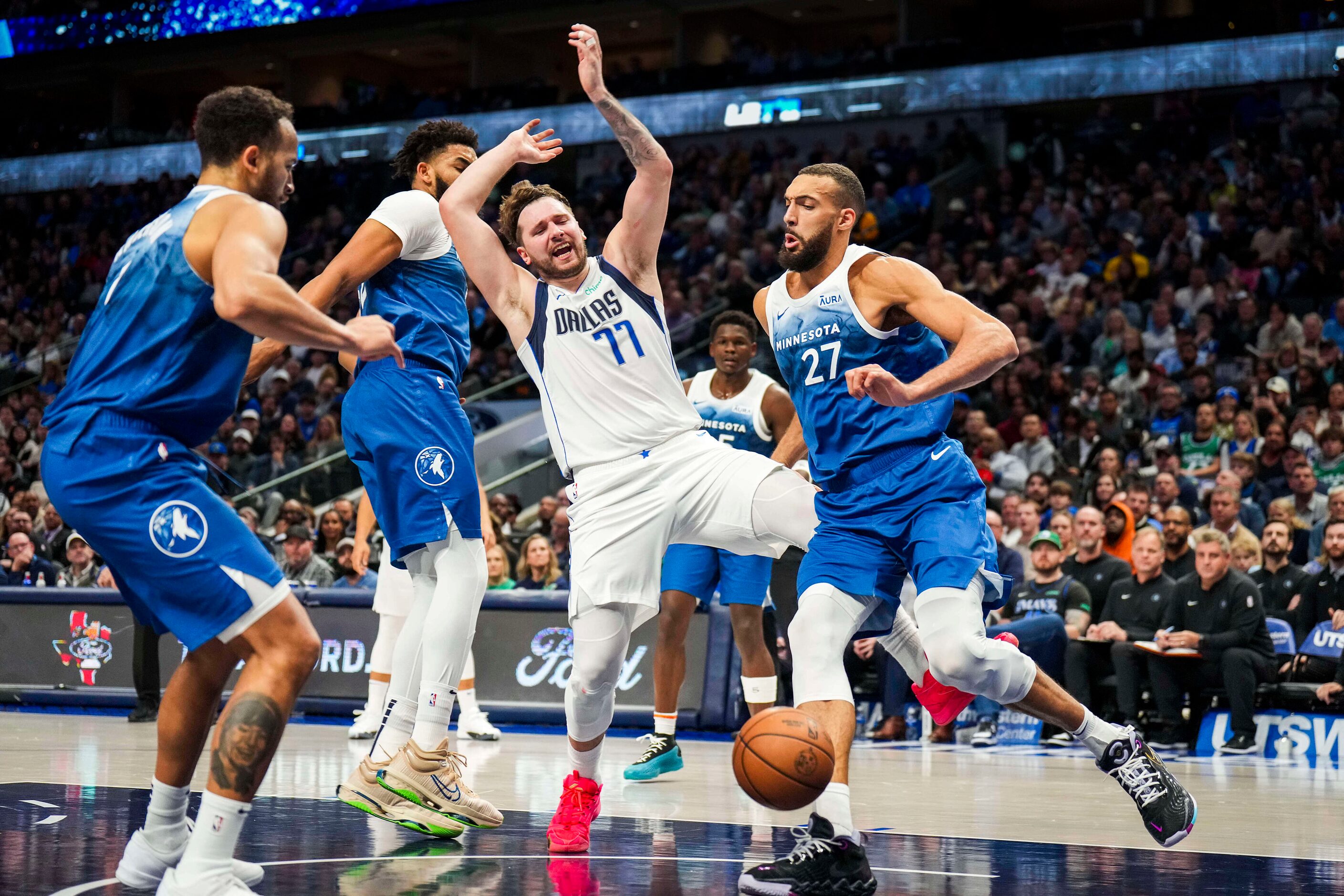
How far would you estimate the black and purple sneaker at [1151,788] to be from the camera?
475 cm

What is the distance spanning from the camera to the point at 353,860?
4469 millimetres

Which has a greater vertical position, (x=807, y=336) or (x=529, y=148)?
(x=529, y=148)

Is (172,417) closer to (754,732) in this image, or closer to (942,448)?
(754,732)

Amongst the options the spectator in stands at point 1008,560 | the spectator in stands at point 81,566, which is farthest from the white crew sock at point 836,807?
the spectator in stands at point 81,566

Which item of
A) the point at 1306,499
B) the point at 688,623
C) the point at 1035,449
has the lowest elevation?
the point at 688,623

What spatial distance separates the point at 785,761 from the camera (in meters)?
4.23

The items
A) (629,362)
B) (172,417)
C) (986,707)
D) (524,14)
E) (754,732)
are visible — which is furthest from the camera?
(524,14)

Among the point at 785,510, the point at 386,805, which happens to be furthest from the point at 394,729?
the point at 785,510

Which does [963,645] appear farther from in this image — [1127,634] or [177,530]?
[1127,634]

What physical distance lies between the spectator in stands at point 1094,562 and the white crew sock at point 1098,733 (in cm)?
517

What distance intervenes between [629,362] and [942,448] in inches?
44.6

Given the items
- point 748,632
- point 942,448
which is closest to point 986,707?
point 748,632

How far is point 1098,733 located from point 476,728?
16.2 ft

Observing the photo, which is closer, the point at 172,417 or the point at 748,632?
the point at 172,417
